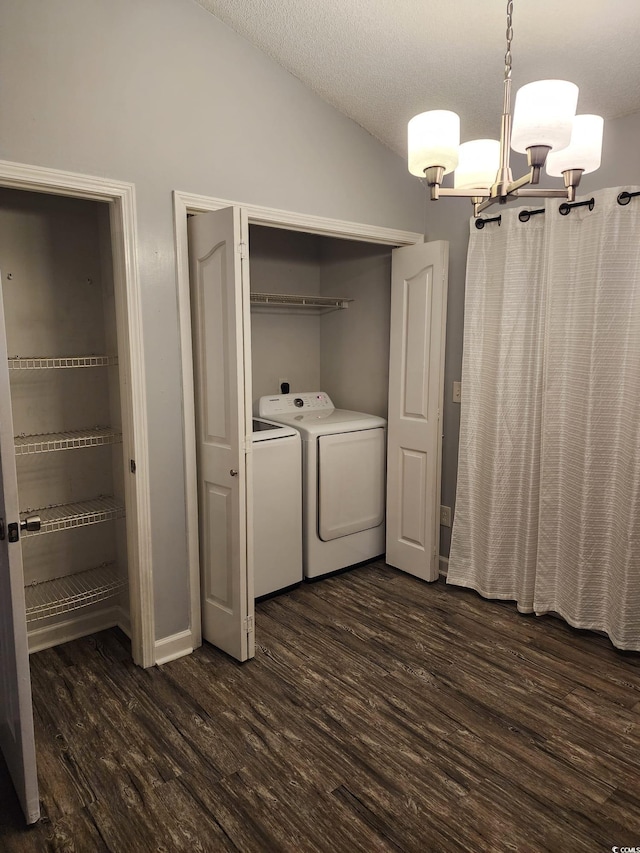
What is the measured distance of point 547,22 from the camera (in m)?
2.11

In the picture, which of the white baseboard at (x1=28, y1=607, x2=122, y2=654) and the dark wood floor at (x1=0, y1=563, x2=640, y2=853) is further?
the white baseboard at (x1=28, y1=607, x2=122, y2=654)

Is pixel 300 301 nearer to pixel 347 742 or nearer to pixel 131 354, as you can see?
pixel 131 354

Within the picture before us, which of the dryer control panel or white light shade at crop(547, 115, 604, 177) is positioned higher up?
white light shade at crop(547, 115, 604, 177)

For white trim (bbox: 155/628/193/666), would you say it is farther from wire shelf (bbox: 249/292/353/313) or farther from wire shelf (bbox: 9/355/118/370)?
wire shelf (bbox: 249/292/353/313)

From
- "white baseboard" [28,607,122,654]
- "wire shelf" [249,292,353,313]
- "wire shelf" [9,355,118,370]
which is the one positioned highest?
"wire shelf" [249,292,353,313]

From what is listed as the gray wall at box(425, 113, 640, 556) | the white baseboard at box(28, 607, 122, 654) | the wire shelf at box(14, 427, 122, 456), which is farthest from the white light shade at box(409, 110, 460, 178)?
the white baseboard at box(28, 607, 122, 654)

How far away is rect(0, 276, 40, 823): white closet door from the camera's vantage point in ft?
5.37

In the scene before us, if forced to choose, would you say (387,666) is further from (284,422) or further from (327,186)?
(327,186)

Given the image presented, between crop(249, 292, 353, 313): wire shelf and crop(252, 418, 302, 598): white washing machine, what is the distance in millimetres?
860

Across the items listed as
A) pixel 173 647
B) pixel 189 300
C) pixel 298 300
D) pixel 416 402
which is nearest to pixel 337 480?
pixel 416 402

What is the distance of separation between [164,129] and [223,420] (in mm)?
1229

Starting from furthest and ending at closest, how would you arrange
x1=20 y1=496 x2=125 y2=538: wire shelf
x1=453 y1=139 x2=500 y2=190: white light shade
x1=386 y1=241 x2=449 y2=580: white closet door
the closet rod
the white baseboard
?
1. the closet rod
2. x1=386 y1=241 x2=449 y2=580: white closet door
3. the white baseboard
4. x1=20 y1=496 x2=125 y2=538: wire shelf
5. x1=453 y1=139 x2=500 y2=190: white light shade

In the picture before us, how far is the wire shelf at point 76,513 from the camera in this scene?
256cm

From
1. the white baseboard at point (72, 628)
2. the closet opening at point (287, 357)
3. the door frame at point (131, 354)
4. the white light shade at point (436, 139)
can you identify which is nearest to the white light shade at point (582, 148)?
the white light shade at point (436, 139)
